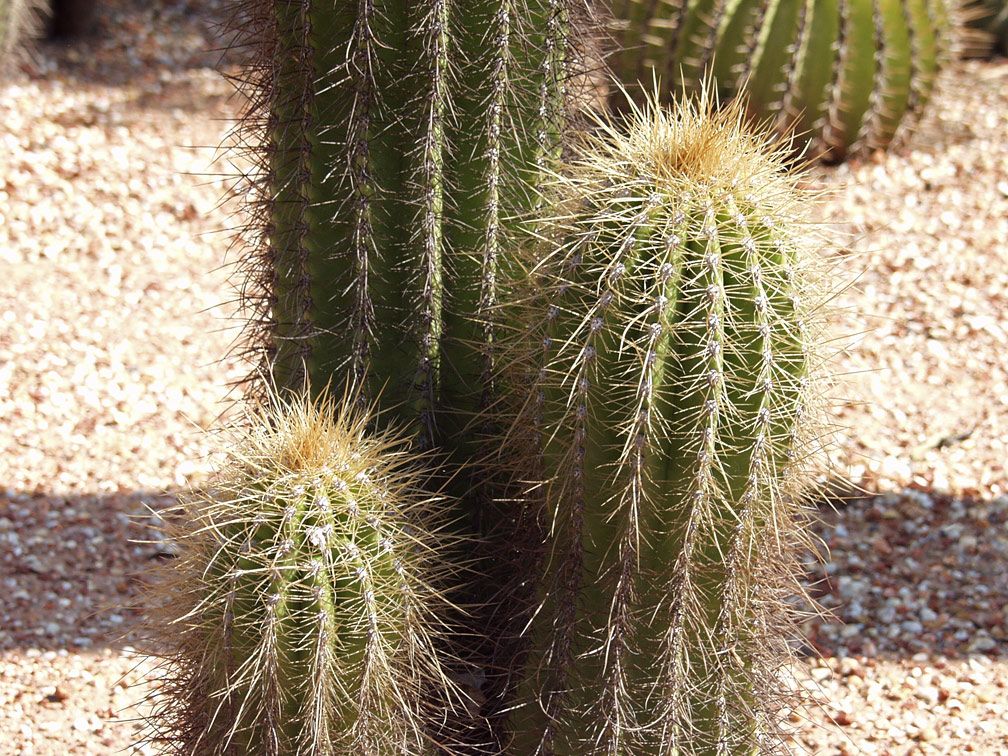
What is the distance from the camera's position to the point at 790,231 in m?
1.92

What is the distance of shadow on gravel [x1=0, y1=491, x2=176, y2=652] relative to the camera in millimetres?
3123

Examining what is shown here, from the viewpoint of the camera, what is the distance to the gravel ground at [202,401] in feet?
9.69

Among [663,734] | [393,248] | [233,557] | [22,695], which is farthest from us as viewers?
[22,695]

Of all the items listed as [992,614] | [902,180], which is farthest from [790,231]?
[902,180]

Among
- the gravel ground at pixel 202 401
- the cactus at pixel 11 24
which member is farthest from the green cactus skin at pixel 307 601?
the cactus at pixel 11 24

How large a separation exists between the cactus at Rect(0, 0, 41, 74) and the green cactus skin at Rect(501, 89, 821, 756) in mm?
5544

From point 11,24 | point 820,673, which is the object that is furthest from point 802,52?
point 11,24

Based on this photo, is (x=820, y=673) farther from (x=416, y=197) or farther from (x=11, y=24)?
(x=11, y=24)

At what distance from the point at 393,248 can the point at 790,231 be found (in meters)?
0.79

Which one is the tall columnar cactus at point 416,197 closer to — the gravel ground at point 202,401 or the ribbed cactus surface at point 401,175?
the ribbed cactus surface at point 401,175

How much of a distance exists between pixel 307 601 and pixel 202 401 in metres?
2.61

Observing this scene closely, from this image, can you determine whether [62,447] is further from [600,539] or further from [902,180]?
[902,180]

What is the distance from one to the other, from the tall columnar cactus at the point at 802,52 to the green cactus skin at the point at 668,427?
3290 millimetres

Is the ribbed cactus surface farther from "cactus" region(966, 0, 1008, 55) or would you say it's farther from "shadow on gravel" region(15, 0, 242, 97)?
"cactus" region(966, 0, 1008, 55)
